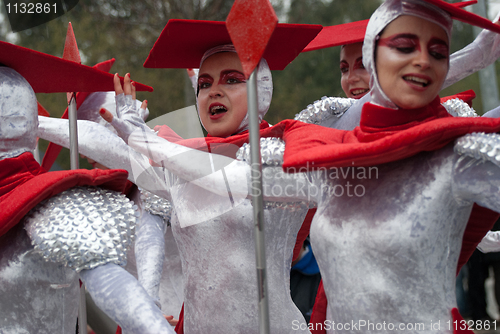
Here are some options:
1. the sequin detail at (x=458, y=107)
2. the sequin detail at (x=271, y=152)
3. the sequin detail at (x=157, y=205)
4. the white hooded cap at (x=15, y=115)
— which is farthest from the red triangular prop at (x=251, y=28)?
the sequin detail at (x=157, y=205)

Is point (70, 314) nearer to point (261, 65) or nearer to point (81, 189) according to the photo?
point (81, 189)

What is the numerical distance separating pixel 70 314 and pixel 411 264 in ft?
4.20

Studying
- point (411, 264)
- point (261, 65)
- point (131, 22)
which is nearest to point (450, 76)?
point (261, 65)

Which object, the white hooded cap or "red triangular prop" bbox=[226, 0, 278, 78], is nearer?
"red triangular prop" bbox=[226, 0, 278, 78]

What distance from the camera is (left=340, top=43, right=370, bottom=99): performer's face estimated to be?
8.39 feet

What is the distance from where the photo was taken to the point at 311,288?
371cm

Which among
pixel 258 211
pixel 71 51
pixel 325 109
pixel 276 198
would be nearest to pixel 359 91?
pixel 325 109

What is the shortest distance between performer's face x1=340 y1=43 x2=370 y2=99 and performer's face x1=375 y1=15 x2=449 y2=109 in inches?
39.7

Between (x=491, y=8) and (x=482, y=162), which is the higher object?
(x=491, y=8)

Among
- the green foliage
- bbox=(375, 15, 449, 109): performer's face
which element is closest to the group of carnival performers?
bbox=(375, 15, 449, 109): performer's face

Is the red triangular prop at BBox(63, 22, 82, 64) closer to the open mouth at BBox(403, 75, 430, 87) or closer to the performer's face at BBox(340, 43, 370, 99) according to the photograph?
the performer's face at BBox(340, 43, 370, 99)

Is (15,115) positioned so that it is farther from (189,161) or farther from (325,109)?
(325,109)

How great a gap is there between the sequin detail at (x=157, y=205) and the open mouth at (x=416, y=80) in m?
1.42

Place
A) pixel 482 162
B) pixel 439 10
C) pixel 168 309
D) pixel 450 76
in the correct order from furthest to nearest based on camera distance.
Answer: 1. pixel 168 309
2. pixel 450 76
3. pixel 439 10
4. pixel 482 162
